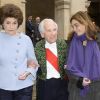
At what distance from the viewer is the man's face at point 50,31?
436cm

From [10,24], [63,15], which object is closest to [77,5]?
[63,15]

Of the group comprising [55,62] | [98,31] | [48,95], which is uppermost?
[98,31]

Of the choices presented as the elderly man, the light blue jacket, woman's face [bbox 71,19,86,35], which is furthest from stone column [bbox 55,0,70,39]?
the light blue jacket

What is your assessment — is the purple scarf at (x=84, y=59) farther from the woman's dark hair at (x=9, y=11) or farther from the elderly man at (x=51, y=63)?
the woman's dark hair at (x=9, y=11)

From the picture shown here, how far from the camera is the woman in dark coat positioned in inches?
165

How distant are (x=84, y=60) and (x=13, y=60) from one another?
0.69 meters

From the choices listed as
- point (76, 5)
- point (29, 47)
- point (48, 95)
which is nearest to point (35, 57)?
point (29, 47)

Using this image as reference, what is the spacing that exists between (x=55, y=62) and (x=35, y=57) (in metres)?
0.26

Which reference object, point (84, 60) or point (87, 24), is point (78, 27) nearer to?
point (87, 24)

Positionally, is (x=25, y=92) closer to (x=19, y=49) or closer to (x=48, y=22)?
(x=19, y=49)

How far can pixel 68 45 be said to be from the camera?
14.4 feet

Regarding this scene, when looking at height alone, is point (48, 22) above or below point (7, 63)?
above

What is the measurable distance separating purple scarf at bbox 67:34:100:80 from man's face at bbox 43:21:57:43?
23cm

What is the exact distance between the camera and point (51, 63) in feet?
14.5
